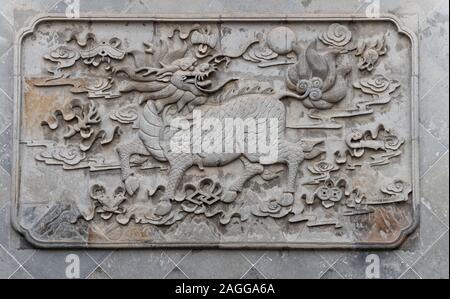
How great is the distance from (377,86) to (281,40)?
0.71 m

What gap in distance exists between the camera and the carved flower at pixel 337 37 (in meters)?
7.02

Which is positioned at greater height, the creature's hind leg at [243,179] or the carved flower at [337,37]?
the carved flower at [337,37]

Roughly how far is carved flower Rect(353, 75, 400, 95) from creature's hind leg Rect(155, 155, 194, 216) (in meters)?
1.23

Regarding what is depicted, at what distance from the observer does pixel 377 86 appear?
6.96 metres

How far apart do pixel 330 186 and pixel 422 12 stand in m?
1.33

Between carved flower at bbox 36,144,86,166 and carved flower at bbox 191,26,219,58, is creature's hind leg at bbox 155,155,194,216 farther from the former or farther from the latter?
carved flower at bbox 191,26,219,58

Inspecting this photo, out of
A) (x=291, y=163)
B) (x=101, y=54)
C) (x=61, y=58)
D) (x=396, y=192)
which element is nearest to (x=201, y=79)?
(x=101, y=54)

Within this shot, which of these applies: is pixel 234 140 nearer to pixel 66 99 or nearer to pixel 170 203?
pixel 170 203

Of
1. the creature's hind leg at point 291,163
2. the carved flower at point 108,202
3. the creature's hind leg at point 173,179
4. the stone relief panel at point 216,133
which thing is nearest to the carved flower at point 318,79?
the stone relief panel at point 216,133

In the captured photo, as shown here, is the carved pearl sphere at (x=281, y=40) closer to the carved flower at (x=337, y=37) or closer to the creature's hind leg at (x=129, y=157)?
the carved flower at (x=337, y=37)

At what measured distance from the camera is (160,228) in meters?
6.90

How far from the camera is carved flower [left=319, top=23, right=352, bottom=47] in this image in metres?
7.02

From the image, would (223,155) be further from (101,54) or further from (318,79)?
(101,54)

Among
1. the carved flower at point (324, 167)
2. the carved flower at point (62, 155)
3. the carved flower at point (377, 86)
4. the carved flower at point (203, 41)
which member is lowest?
the carved flower at point (324, 167)
